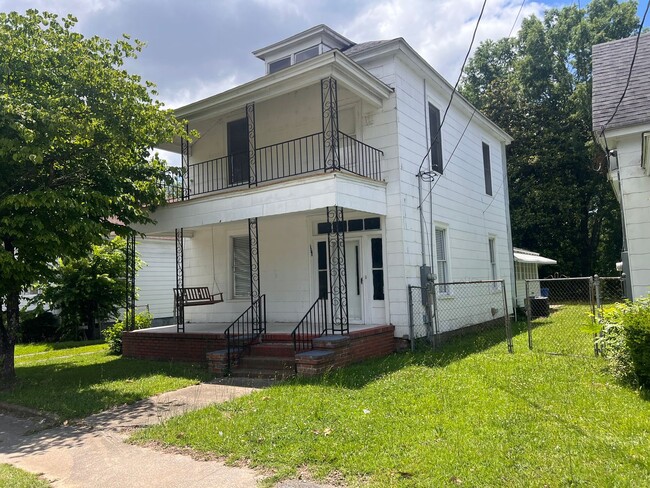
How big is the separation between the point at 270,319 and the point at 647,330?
838 cm

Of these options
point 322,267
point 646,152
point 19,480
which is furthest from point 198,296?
point 646,152

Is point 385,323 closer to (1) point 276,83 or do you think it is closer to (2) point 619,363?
(2) point 619,363

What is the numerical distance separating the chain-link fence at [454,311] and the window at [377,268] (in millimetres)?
778

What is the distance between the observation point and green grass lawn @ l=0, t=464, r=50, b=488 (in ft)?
14.8

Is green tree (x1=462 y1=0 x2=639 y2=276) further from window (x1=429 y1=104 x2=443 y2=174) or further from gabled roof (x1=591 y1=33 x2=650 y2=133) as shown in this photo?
window (x1=429 y1=104 x2=443 y2=174)

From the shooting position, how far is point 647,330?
600 cm

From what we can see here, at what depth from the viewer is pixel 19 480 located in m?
4.62

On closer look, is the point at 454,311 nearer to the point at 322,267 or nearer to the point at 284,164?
the point at 322,267

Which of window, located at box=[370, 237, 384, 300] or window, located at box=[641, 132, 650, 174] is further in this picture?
window, located at box=[370, 237, 384, 300]

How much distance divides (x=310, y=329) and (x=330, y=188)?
3214mm

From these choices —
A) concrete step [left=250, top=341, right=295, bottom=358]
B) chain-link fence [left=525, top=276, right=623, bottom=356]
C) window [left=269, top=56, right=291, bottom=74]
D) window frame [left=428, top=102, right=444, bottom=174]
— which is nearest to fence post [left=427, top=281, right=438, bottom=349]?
chain-link fence [left=525, top=276, right=623, bottom=356]

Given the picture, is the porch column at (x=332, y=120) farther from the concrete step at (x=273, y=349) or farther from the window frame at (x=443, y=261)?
the window frame at (x=443, y=261)

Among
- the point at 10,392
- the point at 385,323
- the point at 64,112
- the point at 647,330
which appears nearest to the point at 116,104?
the point at 64,112

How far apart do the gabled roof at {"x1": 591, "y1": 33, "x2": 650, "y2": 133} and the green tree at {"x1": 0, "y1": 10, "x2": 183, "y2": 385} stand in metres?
8.88
